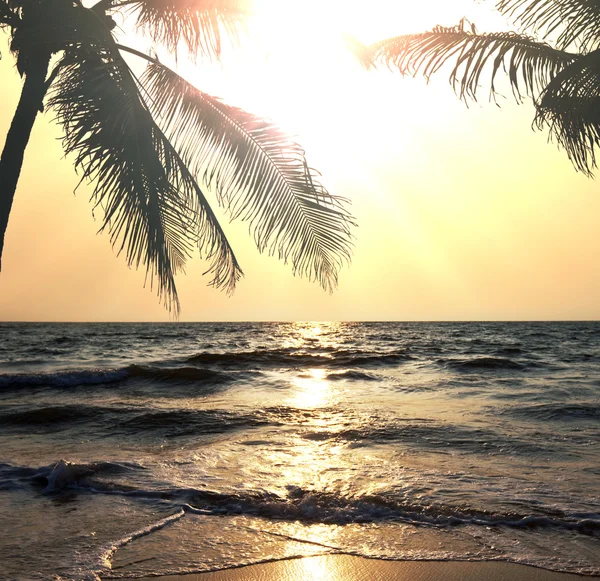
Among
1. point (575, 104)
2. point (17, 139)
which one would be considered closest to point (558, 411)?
point (575, 104)

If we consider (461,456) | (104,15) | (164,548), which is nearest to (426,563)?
(164,548)

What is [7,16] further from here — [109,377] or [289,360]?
[289,360]

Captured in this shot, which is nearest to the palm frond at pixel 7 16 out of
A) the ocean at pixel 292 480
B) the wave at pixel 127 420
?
the ocean at pixel 292 480

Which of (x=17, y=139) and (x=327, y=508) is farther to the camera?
(x=17, y=139)

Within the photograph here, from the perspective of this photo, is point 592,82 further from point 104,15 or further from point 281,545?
point 281,545

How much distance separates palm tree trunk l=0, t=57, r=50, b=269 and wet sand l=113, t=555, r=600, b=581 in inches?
176

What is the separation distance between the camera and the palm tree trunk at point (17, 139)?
6.45m

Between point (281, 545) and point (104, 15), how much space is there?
6071 millimetres

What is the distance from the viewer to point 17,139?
21.3 feet

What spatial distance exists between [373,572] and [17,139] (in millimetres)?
5403

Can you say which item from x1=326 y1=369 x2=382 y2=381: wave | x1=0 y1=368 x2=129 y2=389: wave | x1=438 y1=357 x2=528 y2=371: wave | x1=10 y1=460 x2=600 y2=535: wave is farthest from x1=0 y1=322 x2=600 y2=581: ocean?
x1=438 y1=357 x2=528 y2=371: wave

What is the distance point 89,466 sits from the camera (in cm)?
611

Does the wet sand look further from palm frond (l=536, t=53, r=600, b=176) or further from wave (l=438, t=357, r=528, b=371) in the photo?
wave (l=438, t=357, r=528, b=371)

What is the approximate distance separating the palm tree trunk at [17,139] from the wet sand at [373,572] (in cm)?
446
